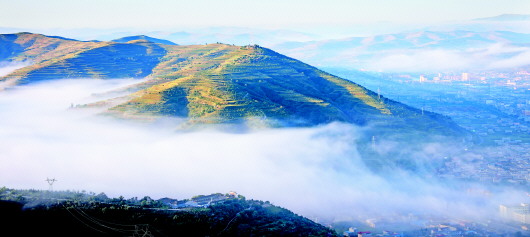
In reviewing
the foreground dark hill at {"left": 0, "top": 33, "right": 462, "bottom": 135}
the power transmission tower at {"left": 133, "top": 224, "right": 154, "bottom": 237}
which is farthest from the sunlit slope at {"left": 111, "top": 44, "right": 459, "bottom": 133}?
the power transmission tower at {"left": 133, "top": 224, "right": 154, "bottom": 237}

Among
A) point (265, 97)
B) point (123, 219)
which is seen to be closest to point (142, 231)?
point (123, 219)

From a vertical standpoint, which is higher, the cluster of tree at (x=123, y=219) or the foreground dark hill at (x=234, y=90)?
the foreground dark hill at (x=234, y=90)

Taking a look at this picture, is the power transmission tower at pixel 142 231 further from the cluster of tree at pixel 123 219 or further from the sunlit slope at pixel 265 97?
the sunlit slope at pixel 265 97

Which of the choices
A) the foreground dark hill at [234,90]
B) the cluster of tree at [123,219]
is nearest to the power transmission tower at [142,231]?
the cluster of tree at [123,219]

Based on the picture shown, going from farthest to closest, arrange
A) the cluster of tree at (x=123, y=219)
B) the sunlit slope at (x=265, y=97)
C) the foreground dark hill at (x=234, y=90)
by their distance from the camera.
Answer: the foreground dark hill at (x=234, y=90) < the sunlit slope at (x=265, y=97) < the cluster of tree at (x=123, y=219)

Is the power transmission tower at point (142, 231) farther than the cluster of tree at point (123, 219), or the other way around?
the cluster of tree at point (123, 219)

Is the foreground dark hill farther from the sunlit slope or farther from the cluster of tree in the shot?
the cluster of tree

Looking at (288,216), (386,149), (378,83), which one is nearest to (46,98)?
(386,149)

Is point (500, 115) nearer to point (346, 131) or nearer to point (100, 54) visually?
point (346, 131)
